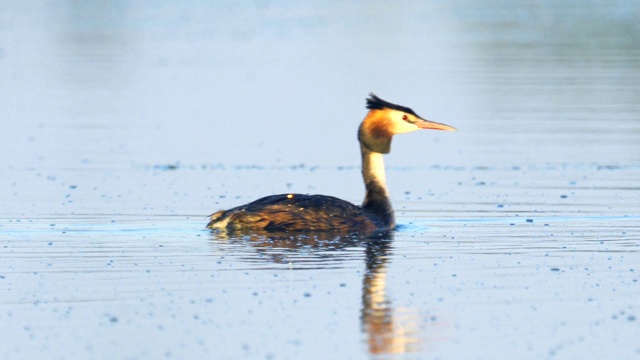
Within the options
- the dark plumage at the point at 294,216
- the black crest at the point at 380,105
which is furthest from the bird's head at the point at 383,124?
the dark plumage at the point at 294,216

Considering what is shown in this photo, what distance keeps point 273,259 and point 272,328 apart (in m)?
2.53

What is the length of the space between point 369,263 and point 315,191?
15.1 feet

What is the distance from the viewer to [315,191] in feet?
54.2

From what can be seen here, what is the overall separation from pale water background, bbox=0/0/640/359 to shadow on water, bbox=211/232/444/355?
0.03m

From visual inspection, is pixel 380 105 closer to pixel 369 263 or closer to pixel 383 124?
pixel 383 124

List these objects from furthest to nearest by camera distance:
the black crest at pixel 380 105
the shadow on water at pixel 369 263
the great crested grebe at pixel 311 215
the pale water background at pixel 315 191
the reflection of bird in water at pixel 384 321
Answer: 1. the black crest at pixel 380 105
2. the great crested grebe at pixel 311 215
3. the pale water background at pixel 315 191
4. the shadow on water at pixel 369 263
5. the reflection of bird in water at pixel 384 321

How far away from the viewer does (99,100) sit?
26.1 metres

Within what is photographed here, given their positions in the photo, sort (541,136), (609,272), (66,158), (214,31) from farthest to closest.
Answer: (214,31), (541,136), (66,158), (609,272)

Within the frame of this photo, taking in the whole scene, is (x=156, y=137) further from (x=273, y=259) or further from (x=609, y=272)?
(x=609, y=272)

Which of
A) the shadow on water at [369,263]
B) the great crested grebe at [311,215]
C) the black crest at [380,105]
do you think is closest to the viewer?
the shadow on water at [369,263]

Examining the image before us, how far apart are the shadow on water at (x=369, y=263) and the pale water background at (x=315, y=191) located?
0.03 m

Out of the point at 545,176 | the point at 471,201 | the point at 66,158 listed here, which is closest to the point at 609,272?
the point at 471,201

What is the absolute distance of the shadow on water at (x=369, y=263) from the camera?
30.2 feet

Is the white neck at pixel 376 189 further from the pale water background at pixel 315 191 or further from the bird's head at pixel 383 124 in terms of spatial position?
the pale water background at pixel 315 191
